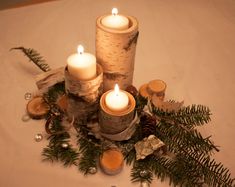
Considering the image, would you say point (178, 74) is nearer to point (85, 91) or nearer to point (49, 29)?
point (85, 91)

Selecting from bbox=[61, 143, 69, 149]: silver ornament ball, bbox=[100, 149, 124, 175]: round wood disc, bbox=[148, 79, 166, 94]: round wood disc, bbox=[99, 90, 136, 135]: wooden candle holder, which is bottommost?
bbox=[100, 149, 124, 175]: round wood disc

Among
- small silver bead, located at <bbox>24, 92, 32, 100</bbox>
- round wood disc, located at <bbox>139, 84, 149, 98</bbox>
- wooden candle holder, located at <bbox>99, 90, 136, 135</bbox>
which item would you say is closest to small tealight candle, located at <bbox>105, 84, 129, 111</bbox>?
wooden candle holder, located at <bbox>99, 90, 136, 135</bbox>

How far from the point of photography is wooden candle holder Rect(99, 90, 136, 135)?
61cm

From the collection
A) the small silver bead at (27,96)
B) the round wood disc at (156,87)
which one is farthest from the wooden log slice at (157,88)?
the small silver bead at (27,96)

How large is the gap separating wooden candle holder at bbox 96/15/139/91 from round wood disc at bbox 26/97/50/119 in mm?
160

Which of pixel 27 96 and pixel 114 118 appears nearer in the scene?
pixel 114 118

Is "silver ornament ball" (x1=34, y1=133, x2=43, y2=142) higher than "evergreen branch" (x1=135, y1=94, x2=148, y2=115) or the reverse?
the reverse

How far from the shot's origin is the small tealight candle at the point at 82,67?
605 millimetres

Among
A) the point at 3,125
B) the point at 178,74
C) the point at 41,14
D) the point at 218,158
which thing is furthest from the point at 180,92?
the point at 41,14

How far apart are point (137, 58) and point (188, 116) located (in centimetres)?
35

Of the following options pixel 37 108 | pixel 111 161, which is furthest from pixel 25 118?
pixel 111 161

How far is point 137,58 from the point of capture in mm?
949

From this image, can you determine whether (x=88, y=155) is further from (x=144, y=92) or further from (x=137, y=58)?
(x=137, y=58)

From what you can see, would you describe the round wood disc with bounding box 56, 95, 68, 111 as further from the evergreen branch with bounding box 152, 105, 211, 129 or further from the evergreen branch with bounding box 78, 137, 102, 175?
the evergreen branch with bounding box 152, 105, 211, 129
